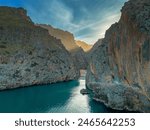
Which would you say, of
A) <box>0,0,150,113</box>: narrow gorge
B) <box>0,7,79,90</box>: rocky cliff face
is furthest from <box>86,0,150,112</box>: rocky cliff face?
<box>0,7,79,90</box>: rocky cliff face

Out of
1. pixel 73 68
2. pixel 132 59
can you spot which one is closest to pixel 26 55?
pixel 73 68

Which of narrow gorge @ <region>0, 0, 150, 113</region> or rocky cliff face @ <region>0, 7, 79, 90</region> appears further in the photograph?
rocky cliff face @ <region>0, 7, 79, 90</region>

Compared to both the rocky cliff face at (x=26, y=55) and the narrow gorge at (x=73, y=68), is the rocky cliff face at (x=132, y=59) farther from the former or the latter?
the rocky cliff face at (x=26, y=55)

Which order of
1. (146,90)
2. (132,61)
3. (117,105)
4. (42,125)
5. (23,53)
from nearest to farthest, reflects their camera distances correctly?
(42,125) → (146,90) → (132,61) → (117,105) → (23,53)

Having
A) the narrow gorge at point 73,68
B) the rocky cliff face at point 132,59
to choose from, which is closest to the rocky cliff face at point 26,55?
the narrow gorge at point 73,68

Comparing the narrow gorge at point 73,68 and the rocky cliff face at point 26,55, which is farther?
the rocky cliff face at point 26,55

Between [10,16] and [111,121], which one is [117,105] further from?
[10,16]

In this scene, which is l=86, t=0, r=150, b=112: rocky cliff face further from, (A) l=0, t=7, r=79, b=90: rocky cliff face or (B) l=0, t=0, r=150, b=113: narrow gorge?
(A) l=0, t=7, r=79, b=90: rocky cliff face

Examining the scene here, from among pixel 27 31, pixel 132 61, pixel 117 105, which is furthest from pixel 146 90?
pixel 27 31
